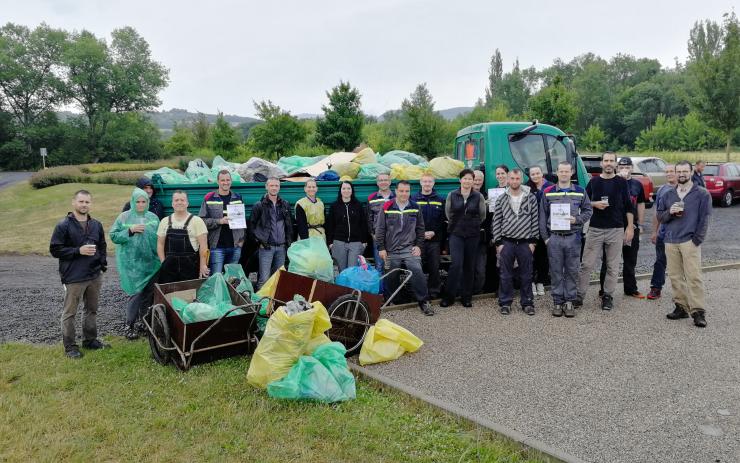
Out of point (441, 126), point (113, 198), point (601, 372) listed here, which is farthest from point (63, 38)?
point (601, 372)

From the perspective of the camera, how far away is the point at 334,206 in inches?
270

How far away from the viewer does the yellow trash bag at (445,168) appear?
7.70 meters

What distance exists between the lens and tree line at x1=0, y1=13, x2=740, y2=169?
2439 cm

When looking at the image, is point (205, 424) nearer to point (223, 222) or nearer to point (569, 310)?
point (223, 222)

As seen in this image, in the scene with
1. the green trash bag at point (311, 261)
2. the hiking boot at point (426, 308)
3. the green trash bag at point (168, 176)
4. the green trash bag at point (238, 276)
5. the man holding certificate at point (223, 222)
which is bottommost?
the hiking boot at point (426, 308)

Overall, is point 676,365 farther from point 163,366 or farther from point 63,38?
point 63,38

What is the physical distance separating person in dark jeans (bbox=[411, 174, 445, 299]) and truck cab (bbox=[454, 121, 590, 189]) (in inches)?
43.0

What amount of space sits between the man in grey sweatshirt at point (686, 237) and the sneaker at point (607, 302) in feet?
2.20

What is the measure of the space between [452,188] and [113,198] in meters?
18.8

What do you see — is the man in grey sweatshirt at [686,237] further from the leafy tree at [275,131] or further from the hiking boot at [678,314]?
the leafy tree at [275,131]

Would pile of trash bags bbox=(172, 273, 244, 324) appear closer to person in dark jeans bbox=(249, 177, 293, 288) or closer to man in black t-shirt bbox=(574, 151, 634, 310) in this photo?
person in dark jeans bbox=(249, 177, 293, 288)

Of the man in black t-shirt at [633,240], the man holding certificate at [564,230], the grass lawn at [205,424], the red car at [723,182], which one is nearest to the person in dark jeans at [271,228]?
the grass lawn at [205,424]

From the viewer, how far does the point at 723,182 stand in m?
17.1

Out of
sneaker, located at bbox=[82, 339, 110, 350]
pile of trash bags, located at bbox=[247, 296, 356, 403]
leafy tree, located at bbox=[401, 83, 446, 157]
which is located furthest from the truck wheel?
sneaker, located at bbox=[82, 339, 110, 350]
